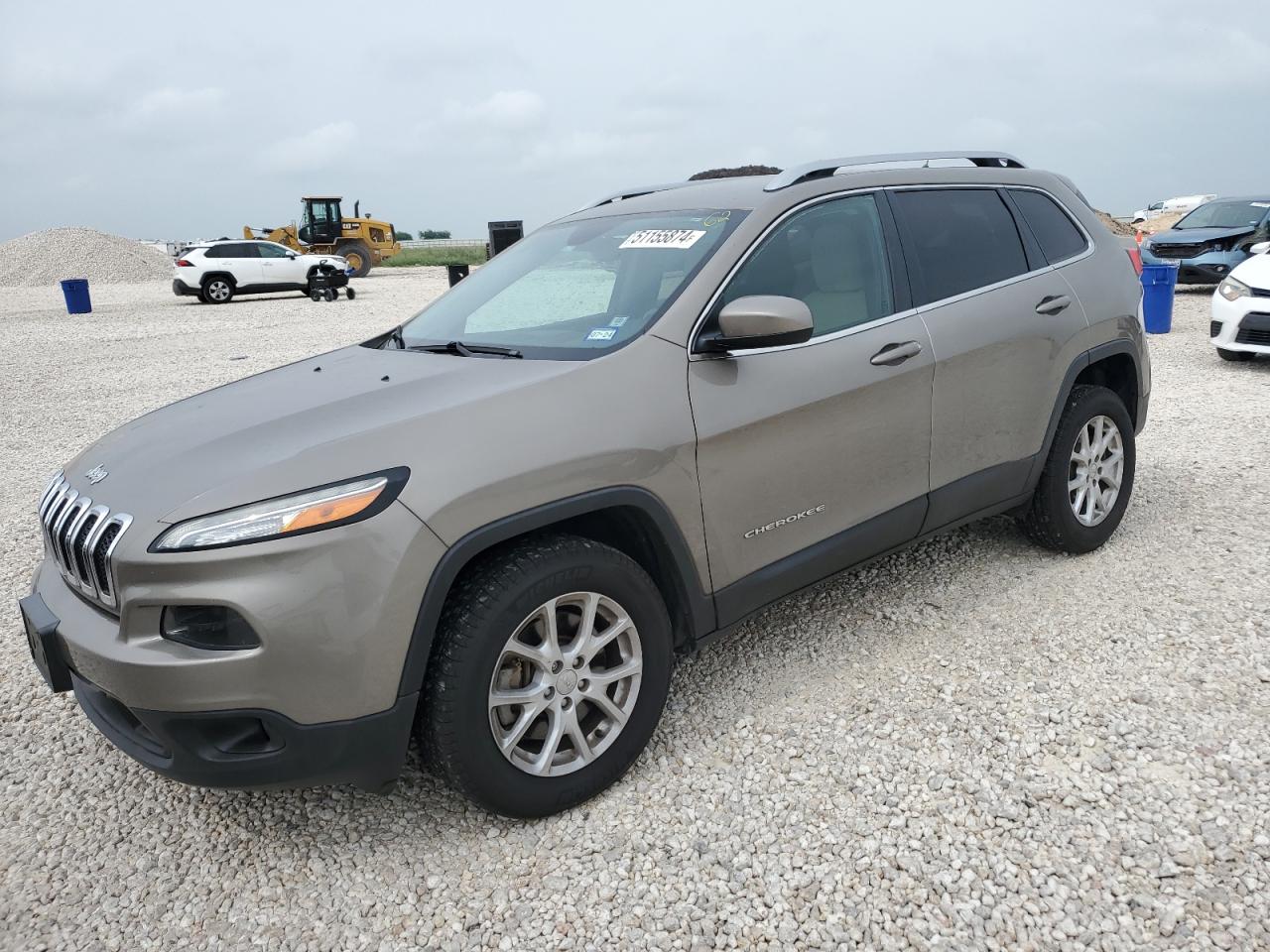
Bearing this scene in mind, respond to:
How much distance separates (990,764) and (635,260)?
2.03 m

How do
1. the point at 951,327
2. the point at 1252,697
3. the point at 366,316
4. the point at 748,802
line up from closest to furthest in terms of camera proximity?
the point at 748,802
the point at 1252,697
the point at 951,327
the point at 366,316

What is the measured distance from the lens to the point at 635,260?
345 cm

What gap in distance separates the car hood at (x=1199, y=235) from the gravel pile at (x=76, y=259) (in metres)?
35.0

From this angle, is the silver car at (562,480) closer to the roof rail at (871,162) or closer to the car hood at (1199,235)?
the roof rail at (871,162)

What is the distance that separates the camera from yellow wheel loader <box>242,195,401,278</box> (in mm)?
32125

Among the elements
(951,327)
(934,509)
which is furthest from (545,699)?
(951,327)

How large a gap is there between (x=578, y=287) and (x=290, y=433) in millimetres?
1435

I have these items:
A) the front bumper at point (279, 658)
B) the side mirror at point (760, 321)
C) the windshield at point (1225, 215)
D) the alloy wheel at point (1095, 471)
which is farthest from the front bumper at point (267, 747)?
the windshield at point (1225, 215)

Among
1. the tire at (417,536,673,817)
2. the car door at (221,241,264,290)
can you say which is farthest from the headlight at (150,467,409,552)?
the car door at (221,241,264,290)

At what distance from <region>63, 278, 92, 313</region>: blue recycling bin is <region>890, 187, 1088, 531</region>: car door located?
74.9ft

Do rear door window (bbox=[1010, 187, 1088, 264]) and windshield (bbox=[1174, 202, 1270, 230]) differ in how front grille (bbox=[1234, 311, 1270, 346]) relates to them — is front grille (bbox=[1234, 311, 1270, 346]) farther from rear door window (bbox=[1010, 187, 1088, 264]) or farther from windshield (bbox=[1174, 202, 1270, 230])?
windshield (bbox=[1174, 202, 1270, 230])

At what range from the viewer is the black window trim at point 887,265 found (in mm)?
3076

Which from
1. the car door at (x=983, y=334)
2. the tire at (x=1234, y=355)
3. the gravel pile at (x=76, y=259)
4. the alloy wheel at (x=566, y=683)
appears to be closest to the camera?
the alloy wheel at (x=566, y=683)

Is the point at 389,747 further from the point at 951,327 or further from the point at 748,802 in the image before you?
the point at 951,327
